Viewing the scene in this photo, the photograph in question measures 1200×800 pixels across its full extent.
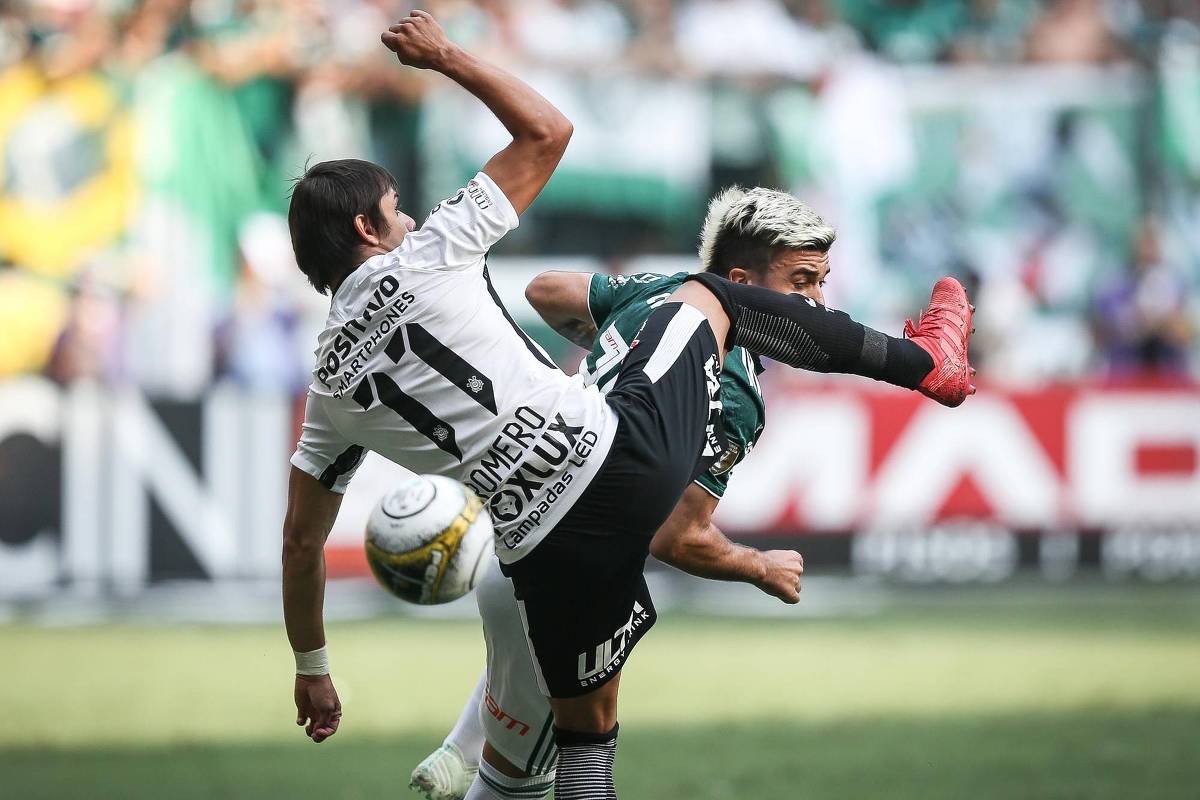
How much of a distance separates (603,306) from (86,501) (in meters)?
8.10

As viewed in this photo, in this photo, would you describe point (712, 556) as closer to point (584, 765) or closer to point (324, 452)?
point (584, 765)

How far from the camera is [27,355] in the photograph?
1391 centimetres

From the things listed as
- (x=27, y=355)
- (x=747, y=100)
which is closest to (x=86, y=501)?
(x=27, y=355)

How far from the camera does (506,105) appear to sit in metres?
4.10

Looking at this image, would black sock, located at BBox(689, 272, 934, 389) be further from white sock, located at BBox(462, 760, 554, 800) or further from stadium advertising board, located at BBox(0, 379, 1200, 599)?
stadium advertising board, located at BBox(0, 379, 1200, 599)

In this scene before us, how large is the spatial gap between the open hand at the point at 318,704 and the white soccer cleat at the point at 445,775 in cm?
34

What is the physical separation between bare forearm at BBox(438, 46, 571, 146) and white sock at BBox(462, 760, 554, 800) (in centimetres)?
195

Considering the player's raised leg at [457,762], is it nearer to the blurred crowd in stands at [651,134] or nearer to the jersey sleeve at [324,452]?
the jersey sleeve at [324,452]

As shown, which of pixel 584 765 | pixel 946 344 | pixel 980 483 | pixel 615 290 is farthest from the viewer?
pixel 980 483

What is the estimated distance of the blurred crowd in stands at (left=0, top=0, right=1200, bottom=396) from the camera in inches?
565

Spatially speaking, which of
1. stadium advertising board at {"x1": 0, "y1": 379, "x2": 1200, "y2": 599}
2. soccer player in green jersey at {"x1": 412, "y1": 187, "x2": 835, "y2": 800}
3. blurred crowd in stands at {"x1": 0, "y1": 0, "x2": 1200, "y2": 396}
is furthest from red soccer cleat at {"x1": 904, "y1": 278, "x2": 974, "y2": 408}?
blurred crowd in stands at {"x1": 0, "y1": 0, "x2": 1200, "y2": 396}

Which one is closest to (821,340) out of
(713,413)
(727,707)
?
(713,413)

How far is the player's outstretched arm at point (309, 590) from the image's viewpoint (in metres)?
4.60

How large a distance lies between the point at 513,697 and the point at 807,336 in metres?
1.41
